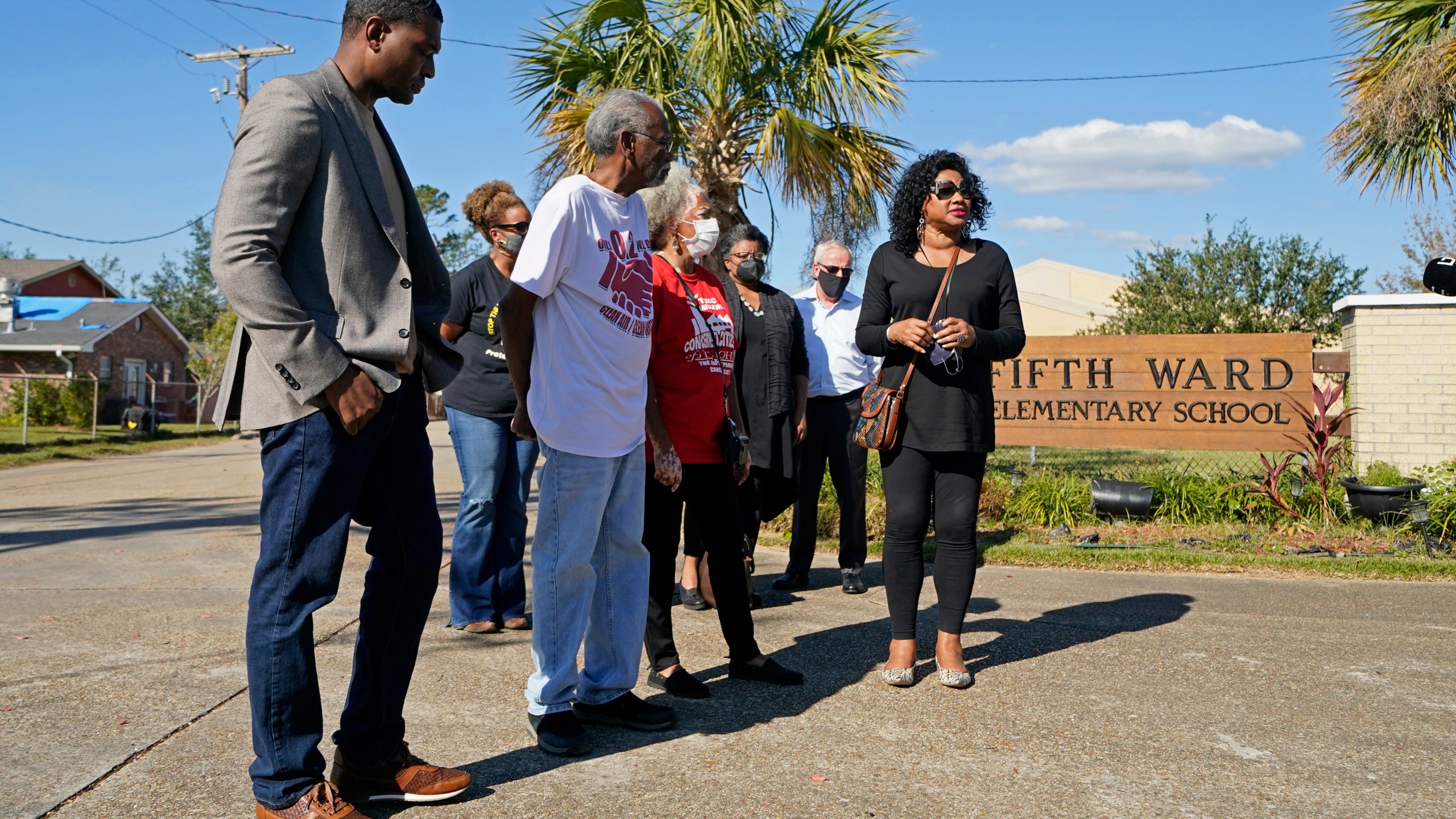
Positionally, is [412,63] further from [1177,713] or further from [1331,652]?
[1331,652]

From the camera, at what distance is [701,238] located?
13.4 feet

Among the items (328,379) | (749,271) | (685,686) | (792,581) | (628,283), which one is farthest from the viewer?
(792,581)

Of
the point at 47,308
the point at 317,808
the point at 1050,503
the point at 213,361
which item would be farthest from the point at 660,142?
the point at 47,308

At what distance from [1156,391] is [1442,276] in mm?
4799

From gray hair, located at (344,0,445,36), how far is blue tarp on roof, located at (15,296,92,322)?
43.7 metres

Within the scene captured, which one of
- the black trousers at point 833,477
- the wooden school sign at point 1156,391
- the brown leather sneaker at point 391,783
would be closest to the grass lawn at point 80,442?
the wooden school sign at point 1156,391

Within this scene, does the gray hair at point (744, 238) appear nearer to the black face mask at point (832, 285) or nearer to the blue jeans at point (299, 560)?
the black face mask at point (832, 285)

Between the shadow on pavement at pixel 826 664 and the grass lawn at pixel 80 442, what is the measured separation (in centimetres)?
1361

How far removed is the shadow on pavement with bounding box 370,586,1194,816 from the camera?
3188 millimetres

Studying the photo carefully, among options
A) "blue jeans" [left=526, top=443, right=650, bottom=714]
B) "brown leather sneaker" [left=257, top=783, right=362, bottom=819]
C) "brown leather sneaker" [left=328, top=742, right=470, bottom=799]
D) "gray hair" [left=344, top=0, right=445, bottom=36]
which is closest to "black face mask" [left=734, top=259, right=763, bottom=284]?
"blue jeans" [left=526, top=443, right=650, bottom=714]

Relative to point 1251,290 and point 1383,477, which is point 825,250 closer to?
point 1383,477

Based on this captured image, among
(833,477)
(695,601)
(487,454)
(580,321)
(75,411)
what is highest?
(75,411)

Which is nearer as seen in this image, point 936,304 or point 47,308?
point 936,304

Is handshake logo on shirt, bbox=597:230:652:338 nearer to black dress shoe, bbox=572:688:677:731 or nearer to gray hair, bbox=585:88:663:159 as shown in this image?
gray hair, bbox=585:88:663:159
